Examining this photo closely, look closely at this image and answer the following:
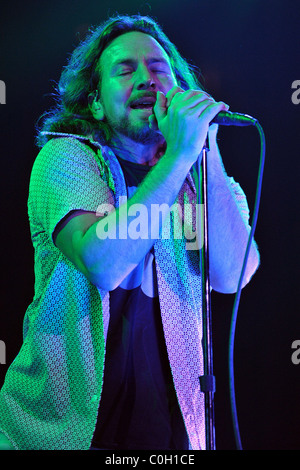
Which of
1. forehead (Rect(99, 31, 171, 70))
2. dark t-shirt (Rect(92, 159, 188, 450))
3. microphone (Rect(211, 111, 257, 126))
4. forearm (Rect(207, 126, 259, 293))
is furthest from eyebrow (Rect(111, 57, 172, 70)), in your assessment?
dark t-shirt (Rect(92, 159, 188, 450))

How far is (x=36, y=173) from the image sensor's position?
5.10 feet

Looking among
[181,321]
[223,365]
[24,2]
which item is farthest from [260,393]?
[24,2]

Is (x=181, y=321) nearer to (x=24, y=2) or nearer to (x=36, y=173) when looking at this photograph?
(x=36, y=173)

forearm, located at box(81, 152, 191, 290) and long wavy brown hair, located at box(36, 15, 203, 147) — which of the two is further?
long wavy brown hair, located at box(36, 15, 203, 147)

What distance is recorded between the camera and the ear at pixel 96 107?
1894 millimetres

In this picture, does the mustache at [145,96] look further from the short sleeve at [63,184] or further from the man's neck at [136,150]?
the short sleeve at [63,184]

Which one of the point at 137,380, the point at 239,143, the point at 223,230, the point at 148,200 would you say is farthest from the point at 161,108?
the point at 239,143

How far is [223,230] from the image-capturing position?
1.62 m

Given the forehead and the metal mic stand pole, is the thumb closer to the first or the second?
the metal mic stand pole

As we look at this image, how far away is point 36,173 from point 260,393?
1585 millimetres

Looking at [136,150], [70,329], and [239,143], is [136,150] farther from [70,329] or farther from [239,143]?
[239,143]

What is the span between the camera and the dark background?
2570mm

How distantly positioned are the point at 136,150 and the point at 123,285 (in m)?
0.47
